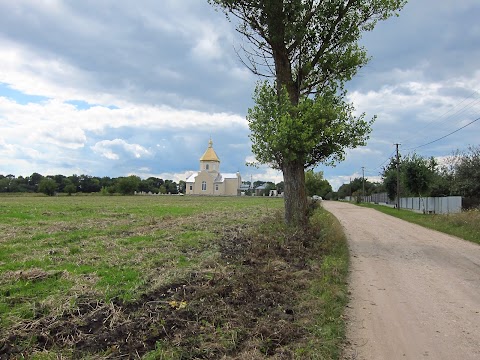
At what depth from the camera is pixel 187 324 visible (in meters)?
Answer: 5.21

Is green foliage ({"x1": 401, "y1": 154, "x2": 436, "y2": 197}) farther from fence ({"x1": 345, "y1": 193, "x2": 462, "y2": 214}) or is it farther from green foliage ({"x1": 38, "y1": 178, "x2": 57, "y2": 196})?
green foliage ({"x1": 38, "y1": 178, "x2": 57, "y2": 196})

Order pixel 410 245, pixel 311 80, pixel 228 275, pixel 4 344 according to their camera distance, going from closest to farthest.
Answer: pixel 4 344
pixel 228 275
pixel 410 245
pixel 311 80

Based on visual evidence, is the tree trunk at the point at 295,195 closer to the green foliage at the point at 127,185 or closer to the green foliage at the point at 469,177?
the green foliage at the point at 469,177

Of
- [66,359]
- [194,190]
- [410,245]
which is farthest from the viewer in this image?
[194,190]

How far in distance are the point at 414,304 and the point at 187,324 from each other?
13.8ft

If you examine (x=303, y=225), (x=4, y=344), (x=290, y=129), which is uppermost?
(x=290, y=129)

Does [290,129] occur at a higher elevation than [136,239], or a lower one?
higher

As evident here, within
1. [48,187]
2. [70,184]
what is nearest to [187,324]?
[48,187]

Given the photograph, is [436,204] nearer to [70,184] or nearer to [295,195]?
[295,195]

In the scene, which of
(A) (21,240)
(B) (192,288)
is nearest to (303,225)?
(B) (192,288)

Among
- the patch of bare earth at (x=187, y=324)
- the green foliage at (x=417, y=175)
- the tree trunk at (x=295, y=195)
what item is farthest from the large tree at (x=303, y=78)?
the green foliage at (x=417, y=175)

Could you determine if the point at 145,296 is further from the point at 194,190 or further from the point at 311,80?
the point at 194,190

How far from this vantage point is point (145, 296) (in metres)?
6.26

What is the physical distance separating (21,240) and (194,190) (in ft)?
340
